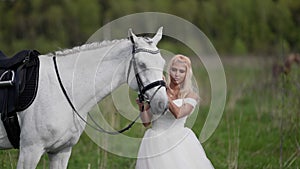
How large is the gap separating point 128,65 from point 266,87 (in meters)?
7.47

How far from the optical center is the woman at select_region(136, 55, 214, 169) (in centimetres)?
446

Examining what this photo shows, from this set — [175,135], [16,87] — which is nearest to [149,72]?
[175,135]

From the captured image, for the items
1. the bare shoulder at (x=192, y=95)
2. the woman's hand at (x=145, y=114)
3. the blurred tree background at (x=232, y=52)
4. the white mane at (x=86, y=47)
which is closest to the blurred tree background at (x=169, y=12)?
the blurred tree background at (x=232, y=52)

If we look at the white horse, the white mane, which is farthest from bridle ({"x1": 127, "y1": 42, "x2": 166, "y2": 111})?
the white mane

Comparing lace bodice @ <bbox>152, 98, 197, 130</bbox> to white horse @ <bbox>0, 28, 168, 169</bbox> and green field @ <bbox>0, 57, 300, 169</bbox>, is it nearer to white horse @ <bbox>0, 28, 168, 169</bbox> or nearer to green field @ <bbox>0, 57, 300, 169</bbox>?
white horse @ <bbox>0, 28, 168, 169</bbox>

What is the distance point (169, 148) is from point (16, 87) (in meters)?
1.56

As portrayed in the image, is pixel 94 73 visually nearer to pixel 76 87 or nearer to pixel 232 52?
pixel 76 87

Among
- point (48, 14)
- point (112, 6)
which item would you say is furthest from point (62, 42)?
point (112, 6)

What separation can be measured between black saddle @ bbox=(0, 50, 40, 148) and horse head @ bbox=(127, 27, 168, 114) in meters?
0.87

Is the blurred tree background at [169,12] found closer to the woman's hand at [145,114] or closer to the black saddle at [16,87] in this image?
the woman's hand at [145,114]

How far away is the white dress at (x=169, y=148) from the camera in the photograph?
180 inches

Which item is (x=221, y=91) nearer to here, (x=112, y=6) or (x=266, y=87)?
(x=266, y=87)

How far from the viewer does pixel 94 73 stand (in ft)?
13.5

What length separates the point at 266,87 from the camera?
428 inches
